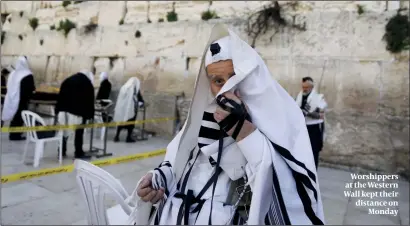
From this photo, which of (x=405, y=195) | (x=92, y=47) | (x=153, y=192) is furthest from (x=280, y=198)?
(x=92, y=47)

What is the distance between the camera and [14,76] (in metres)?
6.48

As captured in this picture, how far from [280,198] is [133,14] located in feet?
29.4

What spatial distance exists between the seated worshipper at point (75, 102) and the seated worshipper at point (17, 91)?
141cm

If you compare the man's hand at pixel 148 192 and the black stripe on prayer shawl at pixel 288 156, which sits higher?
the black stripe on prayer shawl at pixel 288 156

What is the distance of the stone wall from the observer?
5.94 m

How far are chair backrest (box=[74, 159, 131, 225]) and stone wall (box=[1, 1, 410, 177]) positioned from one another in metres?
5.52

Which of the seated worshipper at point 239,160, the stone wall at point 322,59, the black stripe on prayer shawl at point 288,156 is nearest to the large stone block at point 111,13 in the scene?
the stone wall at point 322,59

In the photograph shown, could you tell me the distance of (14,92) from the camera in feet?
20.9

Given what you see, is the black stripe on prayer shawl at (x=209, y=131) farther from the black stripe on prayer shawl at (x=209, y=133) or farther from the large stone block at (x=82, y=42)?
the large stone block at (x=82, y=42)

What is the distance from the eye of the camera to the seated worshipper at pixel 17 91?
6.27 meters

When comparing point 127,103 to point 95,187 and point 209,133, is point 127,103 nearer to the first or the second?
point 95,187

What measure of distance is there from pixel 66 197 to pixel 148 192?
2.91 meters

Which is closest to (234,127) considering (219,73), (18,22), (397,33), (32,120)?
(219,73)

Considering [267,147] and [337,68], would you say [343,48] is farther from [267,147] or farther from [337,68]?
[267,147]
